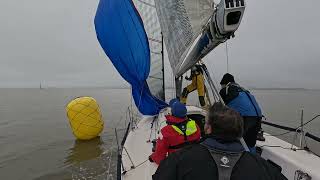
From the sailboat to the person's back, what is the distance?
1148mm

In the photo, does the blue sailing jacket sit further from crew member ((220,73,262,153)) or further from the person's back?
the person's back

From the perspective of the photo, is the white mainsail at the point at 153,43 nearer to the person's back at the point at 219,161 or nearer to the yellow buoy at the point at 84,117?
the yellow buoy at the point at 84,117

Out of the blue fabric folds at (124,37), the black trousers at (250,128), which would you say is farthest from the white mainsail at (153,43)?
the black trousers at (250,128)

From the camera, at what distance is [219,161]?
140 cm

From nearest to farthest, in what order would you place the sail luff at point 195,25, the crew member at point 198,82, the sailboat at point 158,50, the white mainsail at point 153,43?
the sail luff at point 195,25 → the sailboat at point 158,50 → the white mainsail at point 153,43 → the crew member at point 198,82

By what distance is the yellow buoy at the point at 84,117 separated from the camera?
34.4ft

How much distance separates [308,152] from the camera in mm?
4395

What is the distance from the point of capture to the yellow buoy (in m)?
10.5

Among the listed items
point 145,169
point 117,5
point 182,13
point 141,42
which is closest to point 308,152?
point 145,169

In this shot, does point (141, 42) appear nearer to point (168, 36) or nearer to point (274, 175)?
point (168, 36)

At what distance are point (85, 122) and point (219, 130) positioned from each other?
988 cm

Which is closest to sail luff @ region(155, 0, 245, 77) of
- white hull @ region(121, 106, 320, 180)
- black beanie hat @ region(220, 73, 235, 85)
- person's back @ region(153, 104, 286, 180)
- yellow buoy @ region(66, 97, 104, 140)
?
black beanie hat @ region(220, 73, 235, 85)

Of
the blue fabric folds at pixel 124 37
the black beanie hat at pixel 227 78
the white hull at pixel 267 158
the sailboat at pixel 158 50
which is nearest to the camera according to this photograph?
the sailboat at pixel 158 50

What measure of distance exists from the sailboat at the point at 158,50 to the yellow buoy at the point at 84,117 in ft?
13.4
